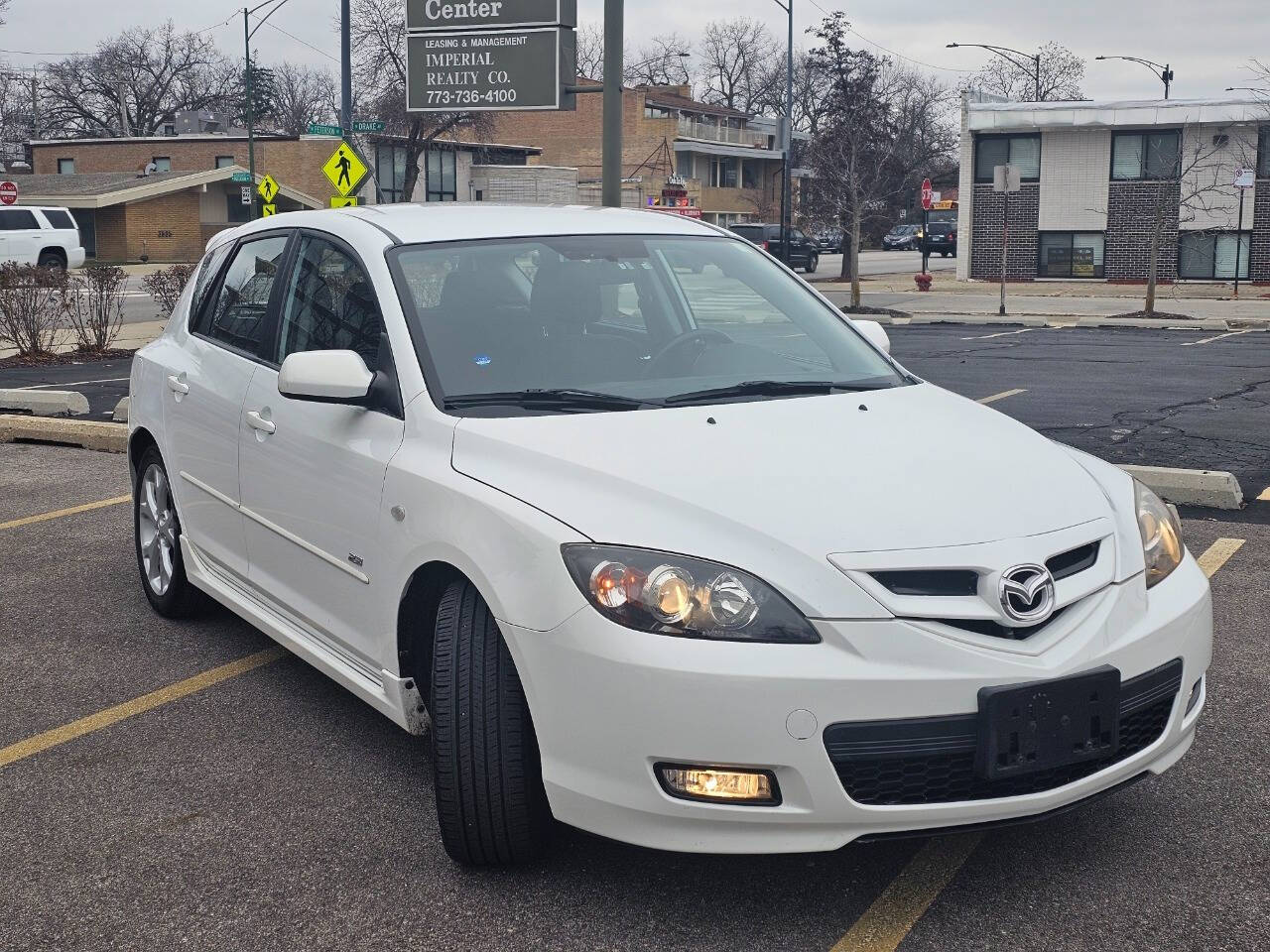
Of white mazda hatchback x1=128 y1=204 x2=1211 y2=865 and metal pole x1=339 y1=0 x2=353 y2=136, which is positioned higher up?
metal pole x1=339 y1=0 x2=353 y2=136

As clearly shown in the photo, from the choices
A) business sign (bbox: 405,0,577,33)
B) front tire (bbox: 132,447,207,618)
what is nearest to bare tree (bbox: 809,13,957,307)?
business sign (bbox: 405,0,577,33)

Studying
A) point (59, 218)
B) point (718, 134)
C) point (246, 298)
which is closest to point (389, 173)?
point (59, 218)

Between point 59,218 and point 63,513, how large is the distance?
37037 millimetres

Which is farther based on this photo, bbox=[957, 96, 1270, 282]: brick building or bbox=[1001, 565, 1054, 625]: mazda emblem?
bbox=[957, 96, 1270, 282]: brick building

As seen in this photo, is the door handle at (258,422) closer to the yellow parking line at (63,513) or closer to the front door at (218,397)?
the front door at (218,397)

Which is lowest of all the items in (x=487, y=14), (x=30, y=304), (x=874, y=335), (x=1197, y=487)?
(x=1197, y=487)

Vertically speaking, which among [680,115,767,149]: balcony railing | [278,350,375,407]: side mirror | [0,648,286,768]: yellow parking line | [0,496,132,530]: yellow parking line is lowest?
[0,496,132,530]: yellow parking line

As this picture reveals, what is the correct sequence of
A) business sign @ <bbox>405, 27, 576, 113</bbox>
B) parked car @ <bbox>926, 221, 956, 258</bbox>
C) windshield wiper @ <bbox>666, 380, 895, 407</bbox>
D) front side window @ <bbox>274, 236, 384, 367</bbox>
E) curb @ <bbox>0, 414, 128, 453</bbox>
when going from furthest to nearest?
1. parked car @ <bbox>926, 221, 956, 258</bbox>
2. business sign @ <bbox>405, 27, 576, 113</bbox>
3. curb @ <bbox>0, 414, 128, 453</bbox>
4. front side window @ <bbox>274, 236, 384, 367</bbox>
5. windshield wiper @ <bbox>666, 380, 895, 407</bbox>

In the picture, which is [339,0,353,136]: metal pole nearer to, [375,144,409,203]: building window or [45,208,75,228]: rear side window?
[45,208,75,228]: rear side window

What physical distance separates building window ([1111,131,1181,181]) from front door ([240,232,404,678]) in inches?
1593

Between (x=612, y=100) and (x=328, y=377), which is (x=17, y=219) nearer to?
(x=612, y=100)

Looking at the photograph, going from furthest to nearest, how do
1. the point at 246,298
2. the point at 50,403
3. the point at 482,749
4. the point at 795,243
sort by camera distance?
the point at 795,243, the point at 50,403, the point at 246,298, the point at 482,749

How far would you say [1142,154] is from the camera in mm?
42312

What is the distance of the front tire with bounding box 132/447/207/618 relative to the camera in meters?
5.87
